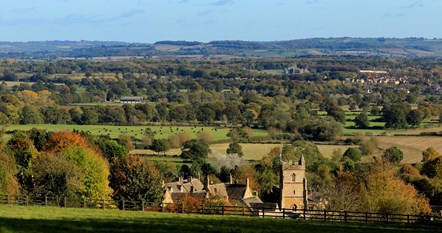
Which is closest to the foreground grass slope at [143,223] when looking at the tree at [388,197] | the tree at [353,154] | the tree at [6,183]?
the tree at [388,197]

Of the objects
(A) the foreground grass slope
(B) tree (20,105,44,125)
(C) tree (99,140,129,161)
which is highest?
(A) the foreground grass slope

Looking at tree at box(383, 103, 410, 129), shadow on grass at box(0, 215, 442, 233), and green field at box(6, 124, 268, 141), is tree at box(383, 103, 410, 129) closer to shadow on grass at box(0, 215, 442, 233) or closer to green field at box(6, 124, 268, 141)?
green field at box(6, 124, 268, 141)

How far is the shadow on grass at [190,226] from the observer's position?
73.8ft

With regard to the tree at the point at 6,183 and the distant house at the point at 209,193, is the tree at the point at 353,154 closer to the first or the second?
the distant house at the point at 209,193

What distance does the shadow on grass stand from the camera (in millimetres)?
22484

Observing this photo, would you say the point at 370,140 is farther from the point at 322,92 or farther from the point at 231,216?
the point at 322,92

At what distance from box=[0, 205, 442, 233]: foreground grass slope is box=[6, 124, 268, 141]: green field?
50385mm

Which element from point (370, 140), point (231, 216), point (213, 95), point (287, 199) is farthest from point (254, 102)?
point (231, 216)

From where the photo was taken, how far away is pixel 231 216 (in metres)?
29.6

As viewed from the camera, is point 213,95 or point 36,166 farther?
point 213,95

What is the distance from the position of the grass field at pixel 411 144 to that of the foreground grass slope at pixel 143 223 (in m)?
42.7

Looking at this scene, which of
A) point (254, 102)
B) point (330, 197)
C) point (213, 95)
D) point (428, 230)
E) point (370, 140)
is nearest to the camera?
point (428, 230)

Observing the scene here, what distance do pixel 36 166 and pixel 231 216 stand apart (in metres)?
17.9

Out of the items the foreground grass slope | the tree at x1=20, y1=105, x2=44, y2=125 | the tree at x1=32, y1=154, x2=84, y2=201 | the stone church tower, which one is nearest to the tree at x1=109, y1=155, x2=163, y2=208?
the tree at x1=32, y1=154, x2=84, y2=201
